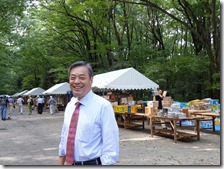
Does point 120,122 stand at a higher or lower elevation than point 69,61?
lower

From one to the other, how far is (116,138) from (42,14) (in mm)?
19348

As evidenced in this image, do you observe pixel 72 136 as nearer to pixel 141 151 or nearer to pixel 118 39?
pixel 141 151

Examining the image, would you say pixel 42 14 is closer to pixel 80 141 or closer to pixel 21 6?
pixel 21 6

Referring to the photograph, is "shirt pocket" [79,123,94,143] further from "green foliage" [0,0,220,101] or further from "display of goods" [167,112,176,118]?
"green foliage" [0,0,220,101]

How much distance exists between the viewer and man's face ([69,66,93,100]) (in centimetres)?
217

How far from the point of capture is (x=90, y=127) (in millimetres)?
2100

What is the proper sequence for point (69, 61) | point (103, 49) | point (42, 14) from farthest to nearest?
point (69, 61) < point (42, 14) < point (103, 49)

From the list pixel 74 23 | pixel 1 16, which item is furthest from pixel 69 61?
pixel 1 16

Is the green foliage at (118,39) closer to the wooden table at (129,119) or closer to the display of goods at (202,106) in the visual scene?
the display of goods at (202,106)

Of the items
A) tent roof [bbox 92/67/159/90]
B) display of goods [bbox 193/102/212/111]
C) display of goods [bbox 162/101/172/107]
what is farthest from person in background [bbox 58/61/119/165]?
tent roof [bbox 92/67/159/90]

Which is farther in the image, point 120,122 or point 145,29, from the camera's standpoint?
point 145,29

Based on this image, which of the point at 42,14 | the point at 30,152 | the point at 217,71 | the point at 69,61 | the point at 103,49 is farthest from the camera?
the point at 69,61

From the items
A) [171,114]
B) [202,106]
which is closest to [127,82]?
[202,106]

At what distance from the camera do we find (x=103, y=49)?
18.7m
